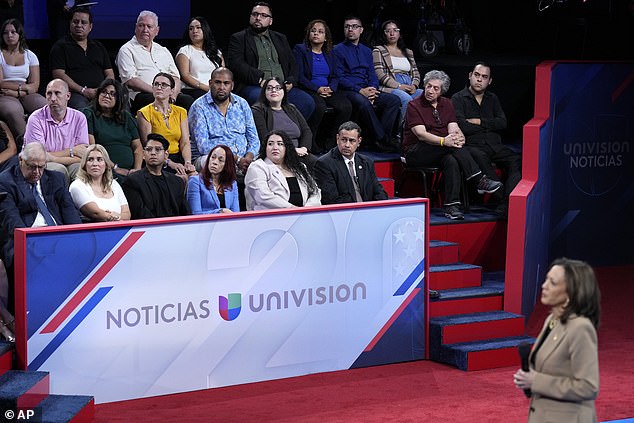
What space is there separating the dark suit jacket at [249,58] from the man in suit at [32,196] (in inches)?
118

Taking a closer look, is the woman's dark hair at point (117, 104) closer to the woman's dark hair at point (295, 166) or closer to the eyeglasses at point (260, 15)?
the woman's dark hair at point (295, 166)

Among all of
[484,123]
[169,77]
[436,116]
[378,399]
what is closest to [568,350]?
[378,399]

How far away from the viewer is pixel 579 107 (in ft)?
35.2

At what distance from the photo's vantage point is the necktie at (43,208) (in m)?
7.62

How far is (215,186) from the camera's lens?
863 cm

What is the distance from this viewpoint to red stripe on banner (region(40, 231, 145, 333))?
7.22 metres

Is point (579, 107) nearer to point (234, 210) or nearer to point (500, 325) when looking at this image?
point (500, 325)

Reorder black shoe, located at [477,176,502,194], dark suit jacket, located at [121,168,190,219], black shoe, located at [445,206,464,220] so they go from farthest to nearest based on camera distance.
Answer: black shoe, located at [477,176,502,194], black shoe, located at [445,206,464,220], dark suit jacket, located at [121,168,190,219]

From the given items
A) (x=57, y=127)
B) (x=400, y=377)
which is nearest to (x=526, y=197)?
(x=400, y=377)

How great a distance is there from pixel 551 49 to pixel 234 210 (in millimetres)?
5524

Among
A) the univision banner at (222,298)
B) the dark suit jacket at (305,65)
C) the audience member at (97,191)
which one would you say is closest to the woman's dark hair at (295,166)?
the univision banner at (222,298)

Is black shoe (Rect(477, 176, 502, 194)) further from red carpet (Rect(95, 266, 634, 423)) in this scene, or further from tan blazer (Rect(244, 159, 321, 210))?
tan blazer (Rect(244, 159, 321, 210))

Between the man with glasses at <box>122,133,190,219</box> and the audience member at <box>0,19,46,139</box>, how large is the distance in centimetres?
145

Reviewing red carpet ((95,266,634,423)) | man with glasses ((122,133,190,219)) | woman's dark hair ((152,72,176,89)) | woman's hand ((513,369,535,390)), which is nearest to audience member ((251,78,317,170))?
woman's dark hair ((152,72,176,89))
